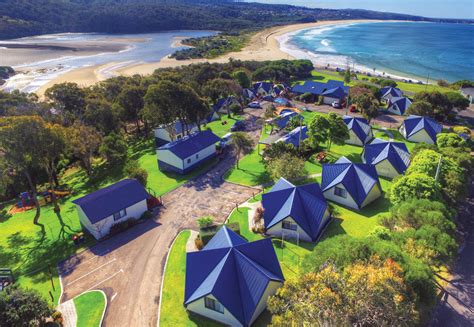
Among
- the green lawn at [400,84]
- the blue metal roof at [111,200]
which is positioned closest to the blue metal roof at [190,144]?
the blue metal roof at [111,200]

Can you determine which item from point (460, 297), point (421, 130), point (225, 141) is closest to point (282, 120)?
point (225, 141)

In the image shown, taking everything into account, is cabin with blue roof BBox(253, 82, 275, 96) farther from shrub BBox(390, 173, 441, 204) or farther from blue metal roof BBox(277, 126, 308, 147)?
shrub BBox(390, 173, 441, 204)

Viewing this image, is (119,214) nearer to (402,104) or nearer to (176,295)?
(176,295)

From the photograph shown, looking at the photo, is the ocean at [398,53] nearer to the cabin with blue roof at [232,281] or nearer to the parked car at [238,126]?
the parked car at [238,126]

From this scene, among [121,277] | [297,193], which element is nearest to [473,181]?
[297,193]

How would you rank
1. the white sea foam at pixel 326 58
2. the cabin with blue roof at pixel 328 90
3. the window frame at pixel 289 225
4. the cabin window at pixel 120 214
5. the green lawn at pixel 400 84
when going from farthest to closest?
the white sea foam at pixel 326 58 → the green lawn at pixel 400 84 → the cabin with blue roof at pixel 328 90 → the cabin window at pixel 120 214 → the window frame at pixel 289 225

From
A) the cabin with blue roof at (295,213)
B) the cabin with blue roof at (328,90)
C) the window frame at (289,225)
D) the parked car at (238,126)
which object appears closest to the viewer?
the cabin with blue roof at (295,213)
